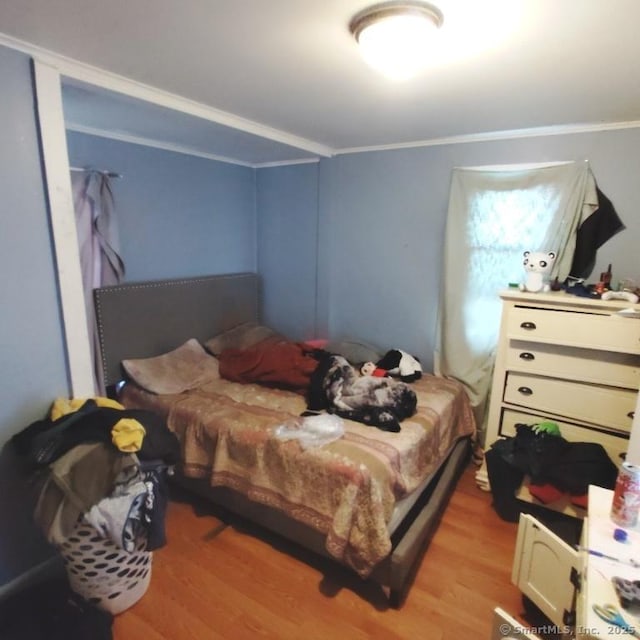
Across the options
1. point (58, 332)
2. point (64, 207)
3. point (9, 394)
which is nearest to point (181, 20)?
point (64, 207)

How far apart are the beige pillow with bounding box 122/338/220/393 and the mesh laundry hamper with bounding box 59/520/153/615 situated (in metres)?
1.04

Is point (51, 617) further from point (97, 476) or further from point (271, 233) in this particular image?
point (271, 233)

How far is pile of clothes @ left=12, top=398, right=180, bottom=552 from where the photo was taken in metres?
1.48

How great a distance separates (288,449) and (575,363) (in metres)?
1.68

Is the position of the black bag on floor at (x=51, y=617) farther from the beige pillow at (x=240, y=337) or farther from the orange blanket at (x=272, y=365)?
the beige pillow at (x=240, y=337)

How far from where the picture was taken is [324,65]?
1554mm

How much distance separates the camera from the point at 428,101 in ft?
6.39

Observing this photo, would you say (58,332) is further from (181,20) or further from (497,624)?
(497,624)

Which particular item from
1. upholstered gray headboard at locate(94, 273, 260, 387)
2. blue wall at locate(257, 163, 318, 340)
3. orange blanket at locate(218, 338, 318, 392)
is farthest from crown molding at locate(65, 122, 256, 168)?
orange blanket at locate(218, 338, 318, 392)

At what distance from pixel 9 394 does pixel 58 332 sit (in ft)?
1.02

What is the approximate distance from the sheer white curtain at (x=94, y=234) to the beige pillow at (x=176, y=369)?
254mm

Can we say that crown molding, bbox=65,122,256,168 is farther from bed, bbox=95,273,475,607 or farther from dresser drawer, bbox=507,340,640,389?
dresser drawer, bbox=507,340,640,389

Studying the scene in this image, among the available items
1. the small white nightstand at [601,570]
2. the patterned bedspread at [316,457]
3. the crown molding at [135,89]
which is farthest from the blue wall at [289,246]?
the small white nightstand at [601,570]

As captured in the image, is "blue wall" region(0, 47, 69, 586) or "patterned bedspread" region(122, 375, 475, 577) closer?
"blue wall" region(0, 47, 69, 586)
